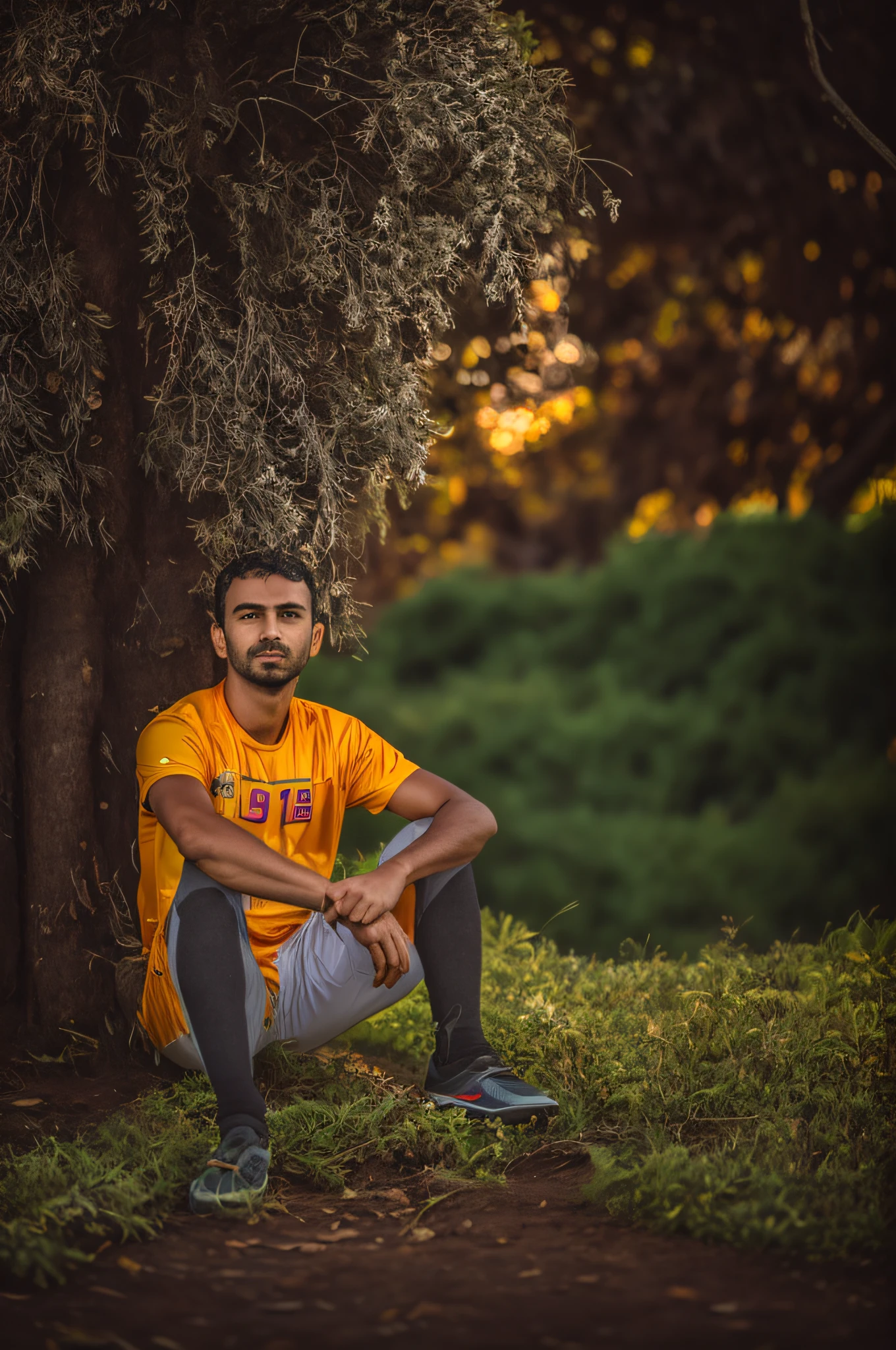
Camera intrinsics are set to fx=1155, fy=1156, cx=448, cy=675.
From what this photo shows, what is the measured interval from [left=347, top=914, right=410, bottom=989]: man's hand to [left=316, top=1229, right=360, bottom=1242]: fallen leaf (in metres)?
0.55

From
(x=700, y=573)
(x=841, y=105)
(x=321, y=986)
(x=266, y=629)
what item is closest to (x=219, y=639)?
(x=266, y=629)

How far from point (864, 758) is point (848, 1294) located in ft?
19.0

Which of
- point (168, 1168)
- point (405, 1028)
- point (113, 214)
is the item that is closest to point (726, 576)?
point (405, 1028)

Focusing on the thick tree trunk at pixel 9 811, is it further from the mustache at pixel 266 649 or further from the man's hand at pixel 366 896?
the man's hand at pixel 366 896

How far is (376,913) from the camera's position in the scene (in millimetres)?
2590

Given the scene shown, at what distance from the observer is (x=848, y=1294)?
1.95 m

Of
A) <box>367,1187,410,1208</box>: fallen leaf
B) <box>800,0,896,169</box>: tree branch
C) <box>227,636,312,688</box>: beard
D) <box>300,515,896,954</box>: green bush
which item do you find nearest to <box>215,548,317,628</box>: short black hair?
<box>227,636,312,688</box>: beard

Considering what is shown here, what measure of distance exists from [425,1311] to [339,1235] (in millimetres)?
383

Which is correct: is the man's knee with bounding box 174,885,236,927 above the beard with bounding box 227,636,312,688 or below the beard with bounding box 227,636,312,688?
below

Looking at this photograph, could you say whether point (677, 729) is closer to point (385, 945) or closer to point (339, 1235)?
point (385, 945)

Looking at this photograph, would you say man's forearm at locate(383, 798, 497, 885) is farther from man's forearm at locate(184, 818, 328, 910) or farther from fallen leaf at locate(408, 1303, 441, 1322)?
fallen leaf at locate(408, 1303, 441, 1322)

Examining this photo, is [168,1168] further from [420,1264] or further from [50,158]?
[50,158]

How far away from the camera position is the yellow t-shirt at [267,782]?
2.68 metres

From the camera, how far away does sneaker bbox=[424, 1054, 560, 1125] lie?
105 inches
